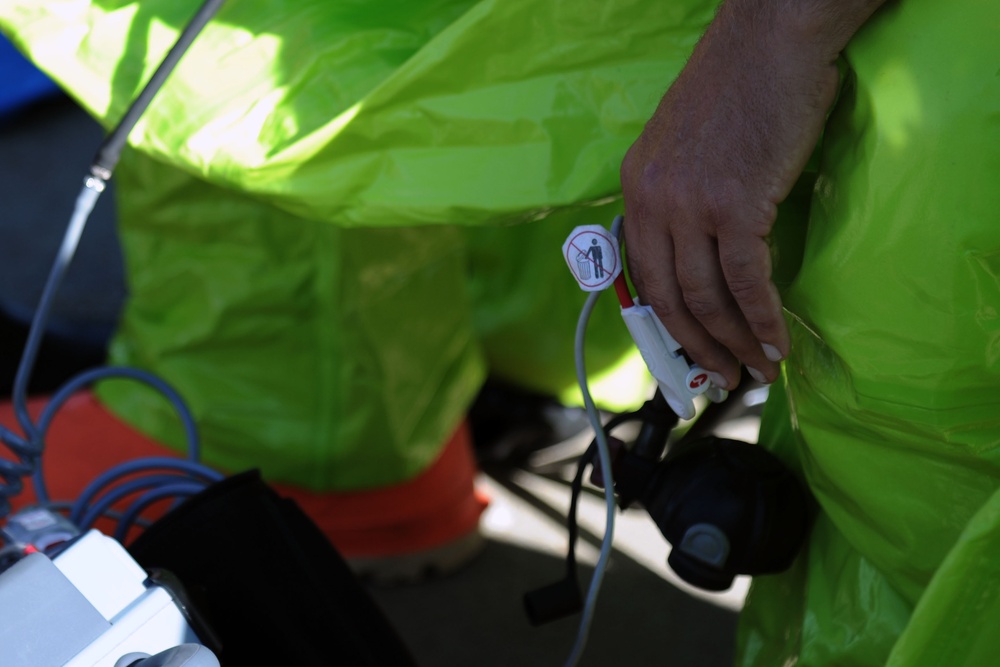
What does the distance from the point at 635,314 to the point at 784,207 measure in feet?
0.41

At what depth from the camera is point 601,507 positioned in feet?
4.27

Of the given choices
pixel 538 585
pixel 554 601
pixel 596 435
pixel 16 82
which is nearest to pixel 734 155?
pixel 596 435

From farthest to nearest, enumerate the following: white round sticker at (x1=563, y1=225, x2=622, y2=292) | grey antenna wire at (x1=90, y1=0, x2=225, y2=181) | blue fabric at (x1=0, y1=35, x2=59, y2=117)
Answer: blue fabric at (x1=0, y1=35, x2=59, y2=117)
grey antenna wire at (x1=90, y1=0, x2=225, y2=181)
white round sticker at (x1=563, y1=225, x2=622, y2=292)

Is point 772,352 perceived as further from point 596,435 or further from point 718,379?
point 596,435

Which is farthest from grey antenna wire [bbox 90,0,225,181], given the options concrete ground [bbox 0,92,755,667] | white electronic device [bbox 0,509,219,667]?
concrete ground [bbox 0,92,755,667]

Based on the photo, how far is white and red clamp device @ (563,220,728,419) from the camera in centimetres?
61

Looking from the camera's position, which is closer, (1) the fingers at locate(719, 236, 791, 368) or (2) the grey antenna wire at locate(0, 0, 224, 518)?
(1) the fingers at locate(719, 236, 791, 368)

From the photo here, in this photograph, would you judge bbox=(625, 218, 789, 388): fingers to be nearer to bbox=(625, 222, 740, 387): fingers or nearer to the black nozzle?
bbox=(625, 222, 740, 387): fingers

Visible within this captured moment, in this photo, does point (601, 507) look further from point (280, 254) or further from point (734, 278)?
point (734, 278)

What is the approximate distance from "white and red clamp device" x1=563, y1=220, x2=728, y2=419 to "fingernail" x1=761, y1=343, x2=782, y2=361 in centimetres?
4

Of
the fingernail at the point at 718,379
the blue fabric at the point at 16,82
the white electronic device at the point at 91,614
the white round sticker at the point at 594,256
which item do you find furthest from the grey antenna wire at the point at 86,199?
the blue fabric at the point at 16,82

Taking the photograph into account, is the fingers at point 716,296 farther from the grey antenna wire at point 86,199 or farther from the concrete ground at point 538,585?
the concrete ground at point 538,585

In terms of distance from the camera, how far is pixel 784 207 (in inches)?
25.3

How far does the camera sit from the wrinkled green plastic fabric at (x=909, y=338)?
49cm
